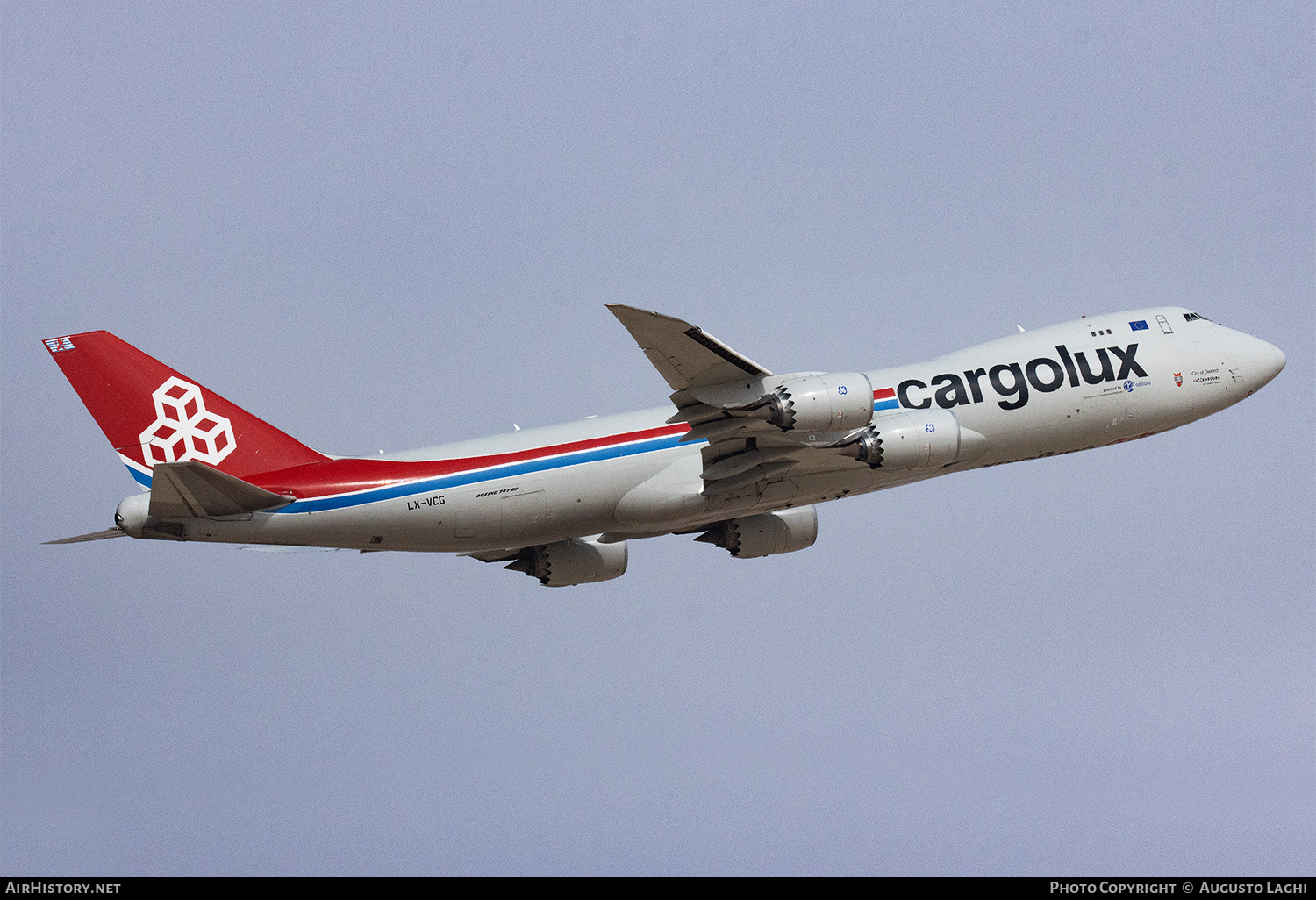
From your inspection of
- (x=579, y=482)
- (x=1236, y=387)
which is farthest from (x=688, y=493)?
(x=1236, y=387)

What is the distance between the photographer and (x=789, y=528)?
158 ft

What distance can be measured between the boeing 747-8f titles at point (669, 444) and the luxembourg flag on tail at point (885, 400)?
0.05 m

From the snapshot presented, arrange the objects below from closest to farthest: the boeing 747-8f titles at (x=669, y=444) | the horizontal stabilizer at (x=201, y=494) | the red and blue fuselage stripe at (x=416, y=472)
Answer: the horizontal stabilizer at (x=201, y=494)
the boeing 747-8f titles at (x=669, y=444)
the red and blue fuselage stripe at (x=416, y=472)

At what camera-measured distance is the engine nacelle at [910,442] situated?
4184 centimetres

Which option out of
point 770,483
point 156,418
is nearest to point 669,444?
point 770,483

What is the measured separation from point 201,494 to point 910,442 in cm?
1927

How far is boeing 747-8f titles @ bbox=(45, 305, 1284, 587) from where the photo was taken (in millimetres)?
39375

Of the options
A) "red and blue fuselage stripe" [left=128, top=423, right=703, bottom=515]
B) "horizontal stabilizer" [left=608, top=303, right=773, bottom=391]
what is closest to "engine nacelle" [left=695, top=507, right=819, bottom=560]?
"red and blue fuselage stripe" [left=128, top=423, right=703, bottom=515]

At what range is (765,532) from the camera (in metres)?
47.9

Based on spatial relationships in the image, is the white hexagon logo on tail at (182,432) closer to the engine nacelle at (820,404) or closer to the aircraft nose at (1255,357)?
the engine nacelle at (820,404)

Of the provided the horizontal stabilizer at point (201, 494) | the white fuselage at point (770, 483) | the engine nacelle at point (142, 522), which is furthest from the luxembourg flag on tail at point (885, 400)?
the engine nacelle at point (142, 522)
